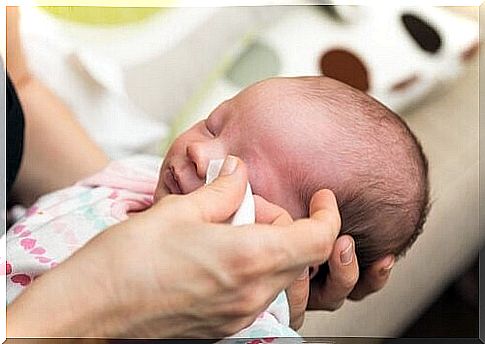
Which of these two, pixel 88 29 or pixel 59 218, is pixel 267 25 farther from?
pixel 59 218

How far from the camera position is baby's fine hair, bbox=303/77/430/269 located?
1.78 feet

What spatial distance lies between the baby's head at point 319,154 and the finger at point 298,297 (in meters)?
0.04

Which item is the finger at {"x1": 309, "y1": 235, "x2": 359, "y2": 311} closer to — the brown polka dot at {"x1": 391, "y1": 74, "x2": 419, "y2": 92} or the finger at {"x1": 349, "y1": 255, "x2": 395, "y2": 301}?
the finger at {"x1": 349, "y1": 255, "x2": 395, "y2": 301}

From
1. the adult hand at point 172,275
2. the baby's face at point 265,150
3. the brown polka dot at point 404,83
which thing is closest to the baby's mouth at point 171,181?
the baby's face at point 265,150

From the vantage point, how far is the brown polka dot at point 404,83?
2.46 ft

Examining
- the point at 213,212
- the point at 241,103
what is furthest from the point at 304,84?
the point at 213,212

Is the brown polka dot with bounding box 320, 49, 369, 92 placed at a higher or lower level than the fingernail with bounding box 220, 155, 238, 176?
lower

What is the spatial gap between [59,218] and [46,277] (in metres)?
0.16

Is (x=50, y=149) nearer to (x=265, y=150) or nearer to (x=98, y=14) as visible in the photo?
(x=98, y=14)

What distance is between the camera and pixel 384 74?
2.47ft

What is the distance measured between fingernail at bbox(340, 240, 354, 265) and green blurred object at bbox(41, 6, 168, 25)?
0.29 m

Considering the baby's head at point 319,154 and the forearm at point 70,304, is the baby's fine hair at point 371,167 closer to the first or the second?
the baby's head at point 319,154

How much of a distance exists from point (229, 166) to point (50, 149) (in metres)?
0.29

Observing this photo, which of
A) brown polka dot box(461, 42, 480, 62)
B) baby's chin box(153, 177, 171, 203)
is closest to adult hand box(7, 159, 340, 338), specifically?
baby's chin box(153, 177, 171, 203)
